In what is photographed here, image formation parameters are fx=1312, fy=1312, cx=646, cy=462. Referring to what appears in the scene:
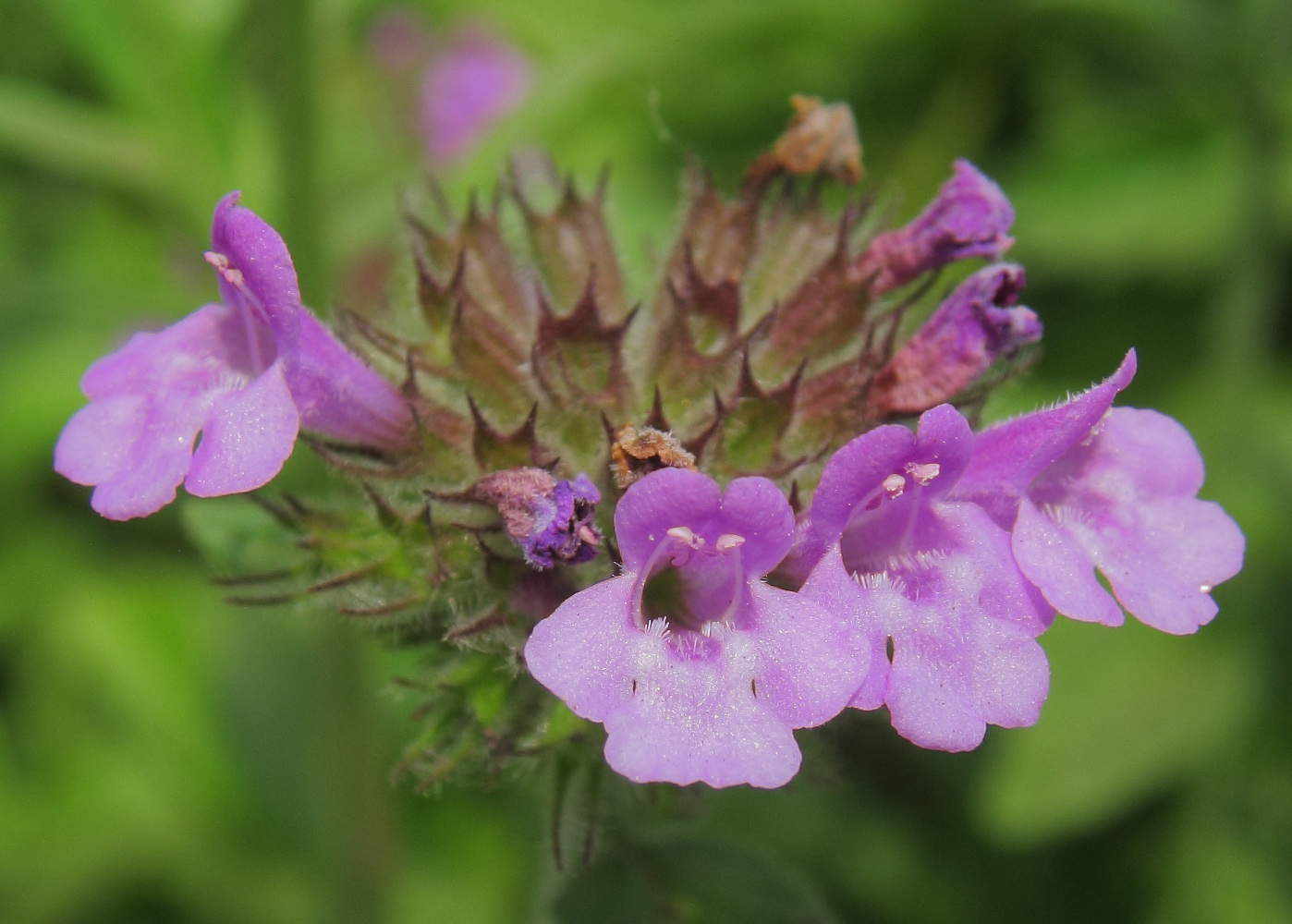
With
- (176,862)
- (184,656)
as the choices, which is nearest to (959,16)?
(184,656)

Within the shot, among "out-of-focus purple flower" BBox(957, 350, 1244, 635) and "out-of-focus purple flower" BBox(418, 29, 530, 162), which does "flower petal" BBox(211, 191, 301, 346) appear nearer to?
"out-of-focus purple flower" BBox(957, 350, 1244, 635)

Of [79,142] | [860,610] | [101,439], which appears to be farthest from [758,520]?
[79,142]

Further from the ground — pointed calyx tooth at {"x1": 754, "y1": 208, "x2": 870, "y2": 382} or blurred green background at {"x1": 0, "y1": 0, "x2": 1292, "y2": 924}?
pointed calyx tooth at {"x1": 754, "y1": 208, "x2": 870, "y2": 382}

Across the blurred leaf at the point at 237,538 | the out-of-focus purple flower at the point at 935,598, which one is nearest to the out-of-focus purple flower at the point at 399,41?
the blurred leaf at the point at 237,538

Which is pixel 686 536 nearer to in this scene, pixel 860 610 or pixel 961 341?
pixel 860 610

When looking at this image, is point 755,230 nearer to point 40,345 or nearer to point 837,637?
point 837,637

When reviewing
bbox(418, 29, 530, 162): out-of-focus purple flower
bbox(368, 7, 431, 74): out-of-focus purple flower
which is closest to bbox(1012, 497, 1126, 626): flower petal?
bbox(418, 29, 530, 162): out-of-focus purple flower

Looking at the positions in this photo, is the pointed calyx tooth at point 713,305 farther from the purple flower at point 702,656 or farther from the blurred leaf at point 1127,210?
the blurred leaf at point 1127,210
